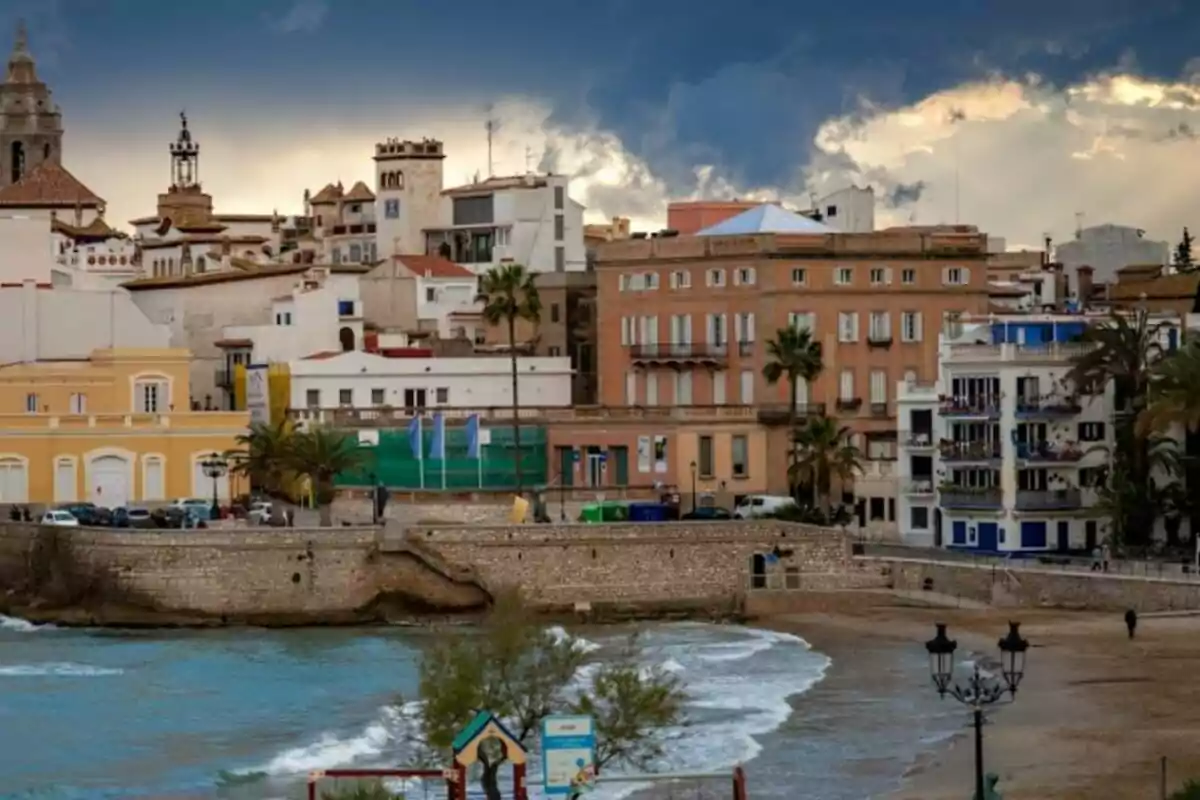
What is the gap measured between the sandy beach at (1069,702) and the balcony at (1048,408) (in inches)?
257

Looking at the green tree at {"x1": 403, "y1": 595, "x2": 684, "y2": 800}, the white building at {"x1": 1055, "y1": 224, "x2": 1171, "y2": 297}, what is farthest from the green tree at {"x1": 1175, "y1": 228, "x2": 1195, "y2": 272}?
the green tree at {"x1": 403, "y1": 595, "x2": 684, "y2": 800}

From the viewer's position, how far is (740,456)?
89750 mm

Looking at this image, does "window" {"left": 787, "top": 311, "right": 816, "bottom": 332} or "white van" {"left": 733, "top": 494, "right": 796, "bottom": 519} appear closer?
"white van" {"left": 733, "top": 494, "right": 796, "bottom": 519}

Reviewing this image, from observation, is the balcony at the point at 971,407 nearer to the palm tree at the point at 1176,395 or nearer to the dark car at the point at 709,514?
the palm tree at the point at 1176,395

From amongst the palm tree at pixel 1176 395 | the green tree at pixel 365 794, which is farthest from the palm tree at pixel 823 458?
the green tree at pixel 365 794

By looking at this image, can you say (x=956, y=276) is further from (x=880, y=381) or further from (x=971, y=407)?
(x=971, y=407)

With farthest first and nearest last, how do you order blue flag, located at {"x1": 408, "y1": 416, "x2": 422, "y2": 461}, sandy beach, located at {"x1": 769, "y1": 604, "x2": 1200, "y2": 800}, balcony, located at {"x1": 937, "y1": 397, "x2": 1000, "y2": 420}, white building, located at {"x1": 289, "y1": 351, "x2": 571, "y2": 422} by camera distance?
white building, located at {"x1": 289, "y1": 351, "x2": 571, "y2": 422} < blue flag, located at {"x1": 408, "y1": 416, "x2": 422, "y2": 461} < balcony, located at {"x1": 937, "y1": 397, "x2": 1000, "y2": 420} < sandy beach, located at {"x1": 769, "y1": 604, "x2": 1200, "y2": 800}

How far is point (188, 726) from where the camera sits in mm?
A: 61688

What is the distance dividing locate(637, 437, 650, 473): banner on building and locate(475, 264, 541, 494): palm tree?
3002mm

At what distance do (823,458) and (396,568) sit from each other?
1212 cm

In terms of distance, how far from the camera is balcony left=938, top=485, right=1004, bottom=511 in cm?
8075

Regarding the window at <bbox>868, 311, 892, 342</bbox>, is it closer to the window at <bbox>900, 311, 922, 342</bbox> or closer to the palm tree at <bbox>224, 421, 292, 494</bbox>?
the window at <bbox>900, 311, 922, 342</bbox>

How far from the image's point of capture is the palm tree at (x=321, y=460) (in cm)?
8488

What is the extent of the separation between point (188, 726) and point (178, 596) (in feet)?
50.5
